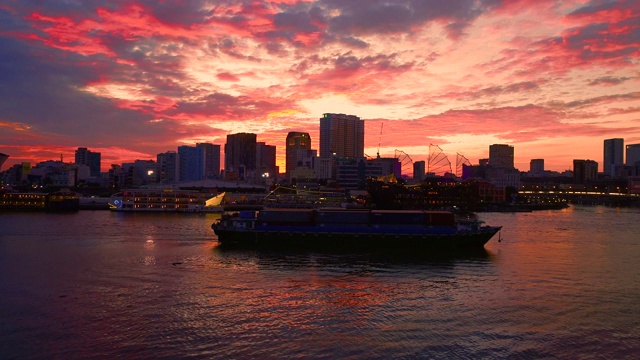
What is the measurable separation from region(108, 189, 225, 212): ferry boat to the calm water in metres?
52.3

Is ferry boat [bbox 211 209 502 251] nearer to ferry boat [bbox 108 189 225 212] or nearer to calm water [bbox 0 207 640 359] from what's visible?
calm water [bbox 0 207 640 359]

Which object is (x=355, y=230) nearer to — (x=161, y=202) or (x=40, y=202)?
(x=161, y=202)

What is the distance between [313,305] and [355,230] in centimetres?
1940

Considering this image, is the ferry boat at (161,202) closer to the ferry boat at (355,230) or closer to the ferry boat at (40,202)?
the ferry boat at (40,202)

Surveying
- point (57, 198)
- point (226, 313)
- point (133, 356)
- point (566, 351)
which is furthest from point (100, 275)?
point (57, 198)

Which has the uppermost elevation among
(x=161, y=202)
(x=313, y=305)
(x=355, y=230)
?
(x=161, y=202)

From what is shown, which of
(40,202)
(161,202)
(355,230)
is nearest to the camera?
(355,230)

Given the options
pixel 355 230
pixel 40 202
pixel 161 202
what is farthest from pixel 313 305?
pixel 40 202

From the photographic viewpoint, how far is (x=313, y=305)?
68.1ft

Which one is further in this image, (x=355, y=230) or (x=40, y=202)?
(x=40, y=202)

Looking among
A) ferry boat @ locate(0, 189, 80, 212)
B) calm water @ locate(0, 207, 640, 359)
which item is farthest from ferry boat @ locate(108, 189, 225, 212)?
calm water @ locate(0, 207, 640, 359)

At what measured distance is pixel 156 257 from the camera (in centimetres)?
3322

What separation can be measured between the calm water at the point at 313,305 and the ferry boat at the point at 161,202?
52340 millimetres

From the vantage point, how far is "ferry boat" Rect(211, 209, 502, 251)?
3888 centimetres
